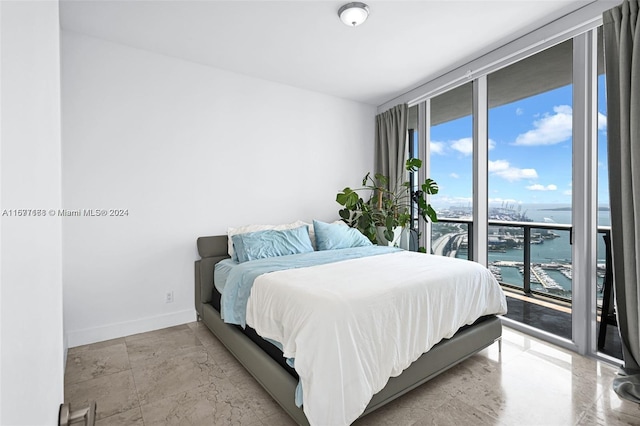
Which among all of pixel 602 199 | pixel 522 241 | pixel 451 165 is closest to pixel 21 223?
pixel 602 199

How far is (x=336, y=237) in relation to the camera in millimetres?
3559

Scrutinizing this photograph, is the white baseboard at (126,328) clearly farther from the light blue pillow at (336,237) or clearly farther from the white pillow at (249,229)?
the light blue pillow at (336,237)

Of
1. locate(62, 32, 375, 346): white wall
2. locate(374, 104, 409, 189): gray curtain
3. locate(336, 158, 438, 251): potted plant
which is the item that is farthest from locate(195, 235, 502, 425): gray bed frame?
locate(374, 104, 409, 189): gray curtain

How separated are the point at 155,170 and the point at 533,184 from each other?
4103 mm

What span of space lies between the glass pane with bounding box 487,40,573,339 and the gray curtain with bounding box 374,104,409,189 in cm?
111

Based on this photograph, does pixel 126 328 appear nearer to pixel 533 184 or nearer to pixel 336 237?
pixel 336 237

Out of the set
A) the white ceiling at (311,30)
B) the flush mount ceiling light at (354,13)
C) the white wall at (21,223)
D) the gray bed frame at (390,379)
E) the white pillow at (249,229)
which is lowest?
the gray bed frame at (390,379)

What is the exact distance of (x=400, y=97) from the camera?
4.48 m

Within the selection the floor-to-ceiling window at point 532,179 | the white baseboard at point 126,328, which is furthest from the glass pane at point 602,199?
the white baseboard at point 126,328

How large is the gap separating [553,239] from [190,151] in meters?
4.16

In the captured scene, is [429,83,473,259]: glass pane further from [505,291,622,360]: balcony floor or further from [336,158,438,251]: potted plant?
[505,291,622,360]: balcony floor

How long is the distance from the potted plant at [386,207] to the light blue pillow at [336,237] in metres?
0.40

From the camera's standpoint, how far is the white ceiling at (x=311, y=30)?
8.23 feet

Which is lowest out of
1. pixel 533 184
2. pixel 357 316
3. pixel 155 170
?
pixel 357 316
